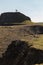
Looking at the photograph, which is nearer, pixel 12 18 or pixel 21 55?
pixel 21 55

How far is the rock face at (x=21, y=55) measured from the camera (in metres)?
35.2

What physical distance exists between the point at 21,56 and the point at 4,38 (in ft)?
94.1

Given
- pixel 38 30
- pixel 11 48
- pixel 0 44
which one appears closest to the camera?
pixel 11 48

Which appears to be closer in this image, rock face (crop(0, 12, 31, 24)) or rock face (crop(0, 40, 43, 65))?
rock face (crop(0, 40, 43, 65))

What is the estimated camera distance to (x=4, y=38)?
7150 cm

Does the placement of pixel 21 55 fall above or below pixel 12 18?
above

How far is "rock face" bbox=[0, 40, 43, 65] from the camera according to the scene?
115 feet

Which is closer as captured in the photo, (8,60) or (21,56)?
(21,56)

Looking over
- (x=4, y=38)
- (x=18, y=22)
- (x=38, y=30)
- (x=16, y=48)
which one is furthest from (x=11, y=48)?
(x=18, y=22)

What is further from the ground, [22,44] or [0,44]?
[22,44]

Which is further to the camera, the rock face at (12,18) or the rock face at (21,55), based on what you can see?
the rock face at (12,18)

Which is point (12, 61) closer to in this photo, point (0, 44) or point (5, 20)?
point (0, 44)

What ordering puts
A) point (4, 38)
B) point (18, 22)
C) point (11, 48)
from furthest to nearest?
point (18, 22), point (4, 38), point (11, 48)

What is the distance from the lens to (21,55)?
43.8 m
